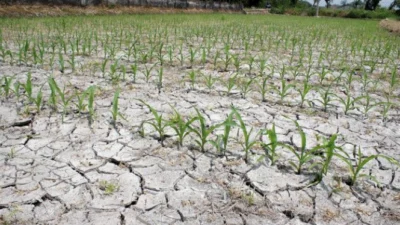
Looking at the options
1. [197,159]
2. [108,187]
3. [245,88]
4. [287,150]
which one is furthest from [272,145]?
[245,88]

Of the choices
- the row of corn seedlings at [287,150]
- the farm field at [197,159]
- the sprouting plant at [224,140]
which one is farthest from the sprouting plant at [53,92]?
the sprouting plant at [224,140]

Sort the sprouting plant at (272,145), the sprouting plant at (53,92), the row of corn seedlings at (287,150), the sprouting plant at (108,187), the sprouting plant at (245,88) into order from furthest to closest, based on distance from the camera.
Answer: the sprouting plant at (245,88)
the sprouting plant at (53,92)
the sprouting plant at (272,145)
the row of corn seedlings at (287,150)
the sprouting plant at (108,187)

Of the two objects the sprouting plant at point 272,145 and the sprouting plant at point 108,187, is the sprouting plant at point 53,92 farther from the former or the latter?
the sprouting plant at point 272,145

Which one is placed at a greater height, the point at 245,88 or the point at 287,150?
the point at 245,88

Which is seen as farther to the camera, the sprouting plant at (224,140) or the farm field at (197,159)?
the sprouting plant at (224,140)

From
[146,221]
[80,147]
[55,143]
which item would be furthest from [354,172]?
[55,143]

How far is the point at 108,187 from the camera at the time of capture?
1.62 meters

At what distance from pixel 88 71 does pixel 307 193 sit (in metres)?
3.09

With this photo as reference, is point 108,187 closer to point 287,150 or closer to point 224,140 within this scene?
point 224,140

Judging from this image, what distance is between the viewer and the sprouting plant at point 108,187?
1.59 metres

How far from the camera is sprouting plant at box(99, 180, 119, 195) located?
159 centimetres

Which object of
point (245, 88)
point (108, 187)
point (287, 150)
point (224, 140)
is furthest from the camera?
point (245, 88)

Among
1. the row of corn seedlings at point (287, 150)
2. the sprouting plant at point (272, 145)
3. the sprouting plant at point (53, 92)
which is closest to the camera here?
the row of corn seedlings at point (287, 150)

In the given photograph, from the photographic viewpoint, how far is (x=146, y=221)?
1.41m
